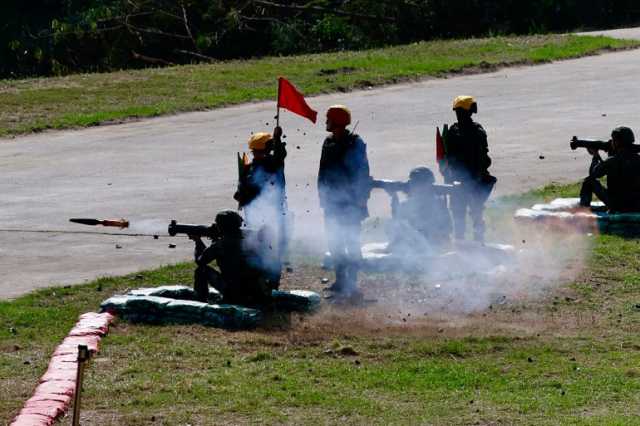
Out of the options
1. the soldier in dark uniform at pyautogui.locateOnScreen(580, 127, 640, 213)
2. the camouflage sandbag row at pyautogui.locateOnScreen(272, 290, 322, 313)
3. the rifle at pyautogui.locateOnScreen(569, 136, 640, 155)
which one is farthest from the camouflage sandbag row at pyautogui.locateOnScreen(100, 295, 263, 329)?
the rifle at pyautogui.locateOnScreen(569, 136, 640, 155)

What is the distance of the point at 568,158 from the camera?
21969 mm

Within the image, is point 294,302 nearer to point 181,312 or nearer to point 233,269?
Answer: point 233,269

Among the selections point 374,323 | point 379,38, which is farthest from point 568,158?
point 379,38

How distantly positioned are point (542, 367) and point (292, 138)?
12.9 meters

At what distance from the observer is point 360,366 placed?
1134cm

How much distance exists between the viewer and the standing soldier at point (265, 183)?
1365cm

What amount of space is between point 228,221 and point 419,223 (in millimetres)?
2982

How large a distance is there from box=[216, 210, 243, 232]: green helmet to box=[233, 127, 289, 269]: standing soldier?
736 mm

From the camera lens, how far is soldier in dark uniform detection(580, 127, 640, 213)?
1619 cm

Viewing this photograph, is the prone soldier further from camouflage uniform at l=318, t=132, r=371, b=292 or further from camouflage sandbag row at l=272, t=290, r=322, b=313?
camouflage sandbag row at l=272, t=290, r=322, b=313

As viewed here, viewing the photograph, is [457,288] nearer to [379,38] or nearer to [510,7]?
[379,38]

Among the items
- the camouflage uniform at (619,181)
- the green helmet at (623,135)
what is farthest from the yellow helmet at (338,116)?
the camouflage uniform at (619,181)

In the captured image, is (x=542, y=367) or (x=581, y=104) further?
(x=581, y=104)

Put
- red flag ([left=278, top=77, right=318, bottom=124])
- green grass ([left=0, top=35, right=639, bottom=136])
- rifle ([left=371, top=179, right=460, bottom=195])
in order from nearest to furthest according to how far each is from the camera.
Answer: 1. red flag ([left=278, top=77, right=318, bottom=124])
2. rifle ([left=371, top=179, right=460, bottom=195])
3. green grass ([left=0, top=35, right=639, bottom=136])
